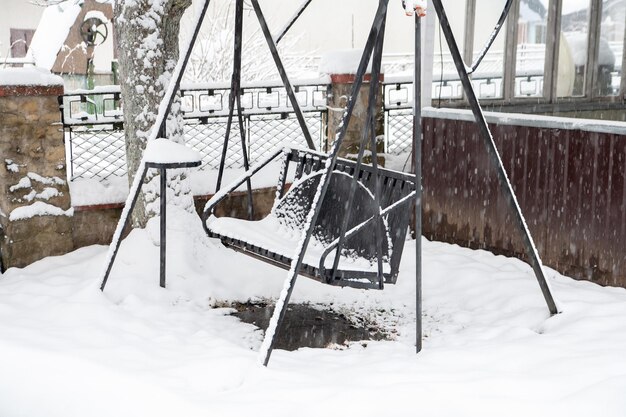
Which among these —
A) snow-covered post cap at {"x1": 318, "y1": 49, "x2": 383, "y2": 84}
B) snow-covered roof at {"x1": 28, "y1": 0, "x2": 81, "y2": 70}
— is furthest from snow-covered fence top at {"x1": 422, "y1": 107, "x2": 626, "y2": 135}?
snow-covered roof at {"x1": 28, "y1": 0, "x2": 81, "y2": 70}

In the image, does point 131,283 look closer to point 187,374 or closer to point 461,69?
point 187,374

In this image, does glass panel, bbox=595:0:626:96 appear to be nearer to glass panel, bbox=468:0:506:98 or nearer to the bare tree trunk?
glass panel, bbox=468:0:506:98

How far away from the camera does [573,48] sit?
8.20 metres

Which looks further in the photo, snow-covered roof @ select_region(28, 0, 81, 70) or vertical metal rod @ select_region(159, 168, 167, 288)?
snow-covered roof @ select_region(28, 0, 81, 70)

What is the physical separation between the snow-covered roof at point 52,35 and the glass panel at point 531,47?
26.8 feet

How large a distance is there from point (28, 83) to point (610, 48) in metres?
5.88

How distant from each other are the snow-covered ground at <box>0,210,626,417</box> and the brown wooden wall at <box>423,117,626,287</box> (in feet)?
0.59

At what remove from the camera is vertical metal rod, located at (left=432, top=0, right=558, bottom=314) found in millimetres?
4664

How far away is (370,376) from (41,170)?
144 inches

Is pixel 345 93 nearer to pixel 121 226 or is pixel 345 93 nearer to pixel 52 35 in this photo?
pixel 121 226

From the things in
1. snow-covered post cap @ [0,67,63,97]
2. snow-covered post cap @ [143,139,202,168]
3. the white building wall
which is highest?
the white building wall

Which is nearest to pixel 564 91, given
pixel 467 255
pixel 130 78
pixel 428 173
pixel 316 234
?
pixel 428 173

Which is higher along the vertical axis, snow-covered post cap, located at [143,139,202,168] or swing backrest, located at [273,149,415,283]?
snow-covered post cap, located at [143,139,202,168]

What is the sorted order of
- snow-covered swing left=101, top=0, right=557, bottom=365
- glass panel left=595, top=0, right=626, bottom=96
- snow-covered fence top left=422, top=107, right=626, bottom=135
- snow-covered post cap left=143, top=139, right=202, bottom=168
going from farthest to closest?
glass panel left=595, top=0, right=626, bottom=96 < snow-covered fence top left=422, top=107, right=626, bottom=135 < snow-covered post cap left=143, top=139, right=202, bottom=168 < snow-covered swing left=101, top=0, right=557, bottom=365
